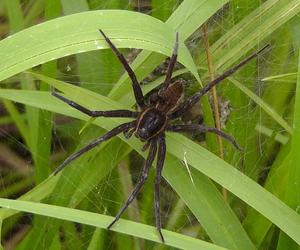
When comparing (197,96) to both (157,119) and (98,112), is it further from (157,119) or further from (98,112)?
(98,112)

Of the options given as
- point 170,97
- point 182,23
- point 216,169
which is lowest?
point 216,169

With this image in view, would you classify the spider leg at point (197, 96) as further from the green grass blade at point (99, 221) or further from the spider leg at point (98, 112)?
the green grass blade at point (99, 221)

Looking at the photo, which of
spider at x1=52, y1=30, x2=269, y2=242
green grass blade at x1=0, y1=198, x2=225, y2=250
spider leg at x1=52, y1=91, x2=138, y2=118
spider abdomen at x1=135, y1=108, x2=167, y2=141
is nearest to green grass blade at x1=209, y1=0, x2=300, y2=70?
spider at x1=52, y1=30, x2=269, y2=242

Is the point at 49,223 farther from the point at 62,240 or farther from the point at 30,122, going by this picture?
the point at 30,122

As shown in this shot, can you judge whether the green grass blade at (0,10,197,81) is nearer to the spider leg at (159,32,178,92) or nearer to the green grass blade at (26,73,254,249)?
the spider leg at (159,32,178,92)

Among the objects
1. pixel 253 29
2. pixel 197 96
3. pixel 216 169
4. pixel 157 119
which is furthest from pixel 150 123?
pixel 253 29

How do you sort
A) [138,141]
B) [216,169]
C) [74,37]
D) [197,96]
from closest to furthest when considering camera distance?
[74,37] < [216,169] < [197,96] < [138,141]
